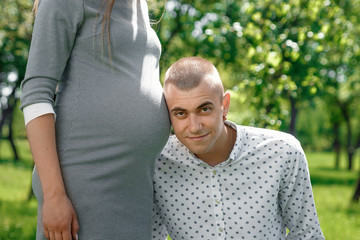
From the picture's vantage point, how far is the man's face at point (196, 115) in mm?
2215

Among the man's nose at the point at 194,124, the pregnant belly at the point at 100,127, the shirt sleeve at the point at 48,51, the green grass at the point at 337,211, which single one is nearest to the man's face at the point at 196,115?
the man's nose at the point at 194,124

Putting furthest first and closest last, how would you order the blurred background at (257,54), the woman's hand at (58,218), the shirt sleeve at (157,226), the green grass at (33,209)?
the green grass at (33,209)
the blurred background at (257,54)
the shirt sleeve at (157,226)
the woman's hand at (58,218)

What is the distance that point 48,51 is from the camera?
70.3 inches

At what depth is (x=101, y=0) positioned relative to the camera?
198 cm

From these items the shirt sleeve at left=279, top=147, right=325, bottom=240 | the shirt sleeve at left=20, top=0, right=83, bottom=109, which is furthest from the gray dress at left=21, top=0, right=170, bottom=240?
the shirt sleeve at left=279, top=147, right=325, bottom=240

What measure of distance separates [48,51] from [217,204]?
4.26ft

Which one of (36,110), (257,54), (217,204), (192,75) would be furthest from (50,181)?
(257,54)

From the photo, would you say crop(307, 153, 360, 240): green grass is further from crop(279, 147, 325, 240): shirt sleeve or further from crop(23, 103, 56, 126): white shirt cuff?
crop(23, 103, 56, 126): white shirt cuff

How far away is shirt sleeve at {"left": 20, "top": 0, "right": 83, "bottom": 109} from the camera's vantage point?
69.6 inches

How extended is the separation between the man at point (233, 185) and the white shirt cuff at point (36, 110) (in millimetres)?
771

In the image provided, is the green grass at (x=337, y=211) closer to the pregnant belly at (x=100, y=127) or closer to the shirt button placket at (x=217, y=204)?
the shirt button placket at (x=217, y=204)

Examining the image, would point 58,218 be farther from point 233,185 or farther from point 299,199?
point 299,199

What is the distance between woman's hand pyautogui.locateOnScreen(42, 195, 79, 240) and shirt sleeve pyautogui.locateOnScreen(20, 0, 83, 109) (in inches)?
16.6

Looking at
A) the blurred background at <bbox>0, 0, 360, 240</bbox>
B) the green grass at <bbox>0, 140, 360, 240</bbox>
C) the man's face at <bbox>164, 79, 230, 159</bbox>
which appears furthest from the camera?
the green grass at <bbox>0, 140, 360, 240</bbox>
